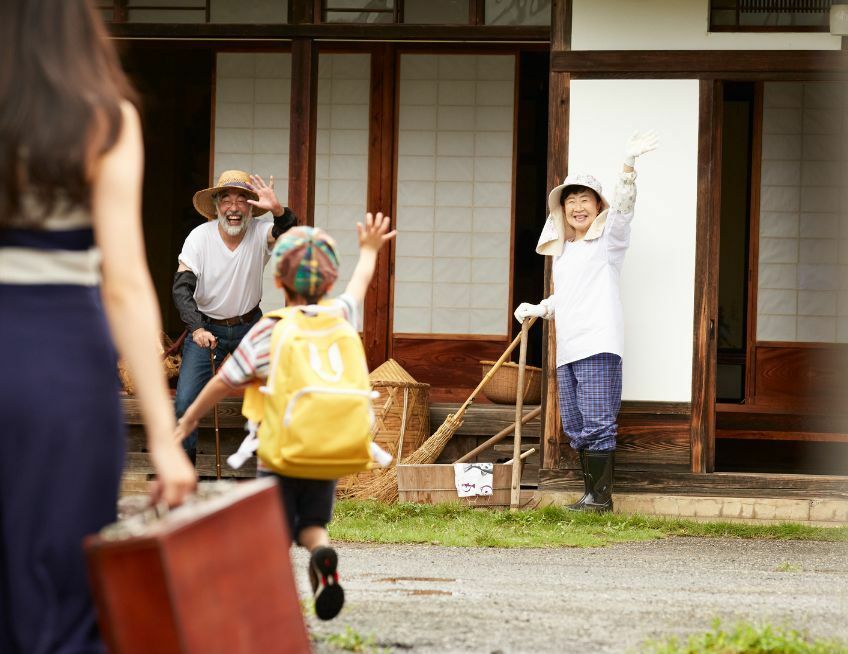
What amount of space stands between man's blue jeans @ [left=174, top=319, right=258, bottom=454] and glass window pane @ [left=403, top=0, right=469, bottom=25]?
105 inches

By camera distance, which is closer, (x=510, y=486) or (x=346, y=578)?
(x=346, y=578)

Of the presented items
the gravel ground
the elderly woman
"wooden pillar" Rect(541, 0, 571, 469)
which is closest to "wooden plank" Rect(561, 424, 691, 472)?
"wooden pillar" Rect(541, 0, 571, 469)

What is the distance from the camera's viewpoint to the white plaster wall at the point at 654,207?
25.5 feet

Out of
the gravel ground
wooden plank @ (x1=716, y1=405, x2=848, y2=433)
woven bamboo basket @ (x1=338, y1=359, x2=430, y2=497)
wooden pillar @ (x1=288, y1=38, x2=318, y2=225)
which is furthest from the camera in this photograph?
wooden plank @ (x1=716, y1=405, x2=848, y2=433)

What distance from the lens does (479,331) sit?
987 centimetres

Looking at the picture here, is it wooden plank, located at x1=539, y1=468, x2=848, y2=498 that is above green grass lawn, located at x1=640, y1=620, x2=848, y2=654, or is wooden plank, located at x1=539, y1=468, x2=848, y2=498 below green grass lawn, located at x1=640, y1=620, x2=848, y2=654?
below

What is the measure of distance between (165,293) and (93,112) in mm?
9189

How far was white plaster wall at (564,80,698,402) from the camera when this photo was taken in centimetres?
776

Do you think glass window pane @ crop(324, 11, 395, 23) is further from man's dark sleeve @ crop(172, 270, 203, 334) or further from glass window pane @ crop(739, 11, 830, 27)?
glass window pane @ crop(739, 11, 830, 27)

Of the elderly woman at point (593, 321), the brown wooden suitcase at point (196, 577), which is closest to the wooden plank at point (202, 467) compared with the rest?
the elderly woman at point (593, 321)

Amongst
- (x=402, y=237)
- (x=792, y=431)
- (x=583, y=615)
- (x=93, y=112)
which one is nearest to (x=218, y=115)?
(x=402, y=237)

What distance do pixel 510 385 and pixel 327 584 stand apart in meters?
4.86

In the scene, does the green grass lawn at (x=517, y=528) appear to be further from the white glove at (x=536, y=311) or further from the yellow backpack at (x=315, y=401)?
the yellow backpack at (x=315, y=401)

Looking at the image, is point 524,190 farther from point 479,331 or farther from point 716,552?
point 716,552
